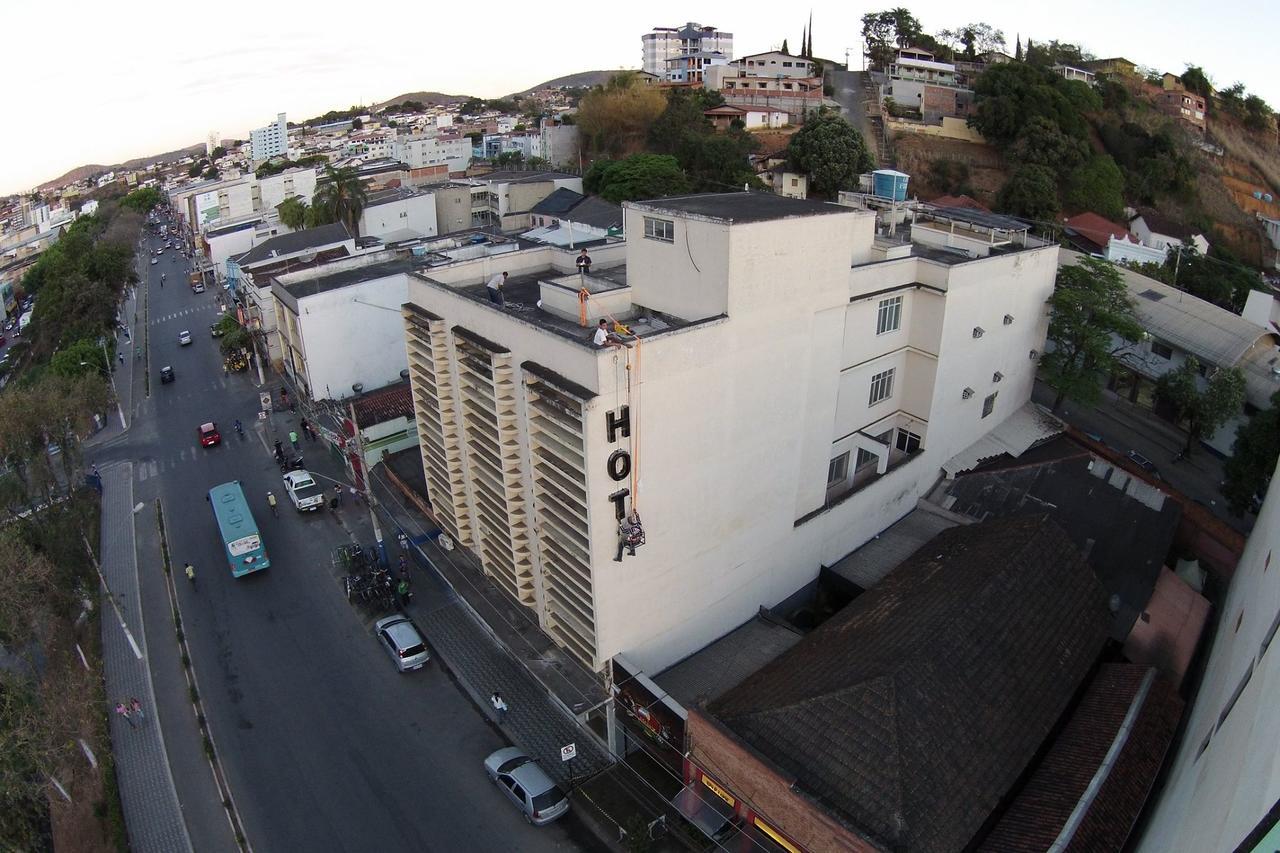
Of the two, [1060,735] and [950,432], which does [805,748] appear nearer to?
[1060,735]

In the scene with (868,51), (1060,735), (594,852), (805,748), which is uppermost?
(868,51)

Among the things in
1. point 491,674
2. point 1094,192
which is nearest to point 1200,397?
point 491,674

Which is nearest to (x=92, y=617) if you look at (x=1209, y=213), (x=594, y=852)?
(x=594, y=852)

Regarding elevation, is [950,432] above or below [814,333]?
below

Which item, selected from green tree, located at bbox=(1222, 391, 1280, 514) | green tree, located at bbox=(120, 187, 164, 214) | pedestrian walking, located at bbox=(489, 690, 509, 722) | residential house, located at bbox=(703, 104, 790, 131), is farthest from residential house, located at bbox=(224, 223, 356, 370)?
green tree, located at bbox=(120, 187, 164, 214)

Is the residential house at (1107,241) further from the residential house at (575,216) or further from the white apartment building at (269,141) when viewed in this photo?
the white apartment building at (269,141)

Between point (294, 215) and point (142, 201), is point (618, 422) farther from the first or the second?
point (142, 201)

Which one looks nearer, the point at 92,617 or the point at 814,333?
the point at 814,333

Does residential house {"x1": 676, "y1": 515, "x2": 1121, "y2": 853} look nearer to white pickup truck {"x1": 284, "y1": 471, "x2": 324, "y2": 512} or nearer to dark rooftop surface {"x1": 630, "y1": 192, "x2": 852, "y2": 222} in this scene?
dark rooftop surface {"x1": 630, "y1": 192, "x2": 852, "y2": 222}
